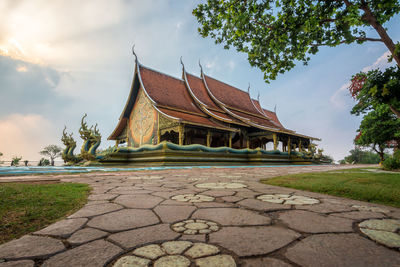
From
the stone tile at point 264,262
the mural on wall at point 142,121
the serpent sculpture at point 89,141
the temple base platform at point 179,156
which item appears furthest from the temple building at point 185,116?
the stone tile at point 264,262

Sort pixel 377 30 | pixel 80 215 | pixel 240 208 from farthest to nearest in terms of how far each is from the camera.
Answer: pixel 377 30, pixel 240 208, pixel 80 215

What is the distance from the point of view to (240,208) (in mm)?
1648

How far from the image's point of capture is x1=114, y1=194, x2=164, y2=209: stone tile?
5.74ft

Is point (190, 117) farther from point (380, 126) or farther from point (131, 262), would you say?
point (131, 262)

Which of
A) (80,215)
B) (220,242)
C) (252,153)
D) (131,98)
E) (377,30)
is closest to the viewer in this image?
(220,242)

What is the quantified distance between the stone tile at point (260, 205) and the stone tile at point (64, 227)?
123 cm

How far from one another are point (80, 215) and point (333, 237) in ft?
5.23

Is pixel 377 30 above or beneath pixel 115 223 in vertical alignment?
above

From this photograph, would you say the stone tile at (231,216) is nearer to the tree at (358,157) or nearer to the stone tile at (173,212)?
the stone tile at (173,212)

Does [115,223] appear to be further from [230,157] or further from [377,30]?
[230,157]

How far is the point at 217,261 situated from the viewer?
0.82m

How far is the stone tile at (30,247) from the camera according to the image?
0.89 metres

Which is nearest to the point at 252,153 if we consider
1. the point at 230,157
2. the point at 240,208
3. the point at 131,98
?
the point at 230,157

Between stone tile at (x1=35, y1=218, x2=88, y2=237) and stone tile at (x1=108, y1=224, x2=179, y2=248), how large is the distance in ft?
0.93
